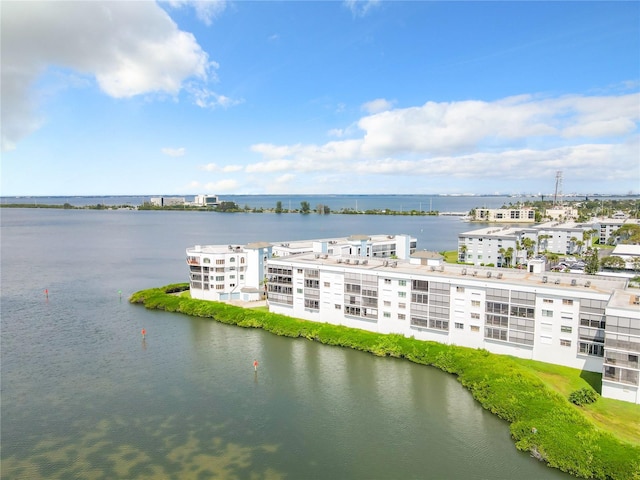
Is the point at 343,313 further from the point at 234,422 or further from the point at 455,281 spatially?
the point at 234,422

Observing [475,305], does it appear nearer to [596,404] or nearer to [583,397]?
[583,397]

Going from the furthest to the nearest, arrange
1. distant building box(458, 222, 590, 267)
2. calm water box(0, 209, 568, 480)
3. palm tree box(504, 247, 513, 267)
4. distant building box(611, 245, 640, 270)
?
distant building box(458, 222, 590, 267)
palm tree box(504, 247, 513, 267)
distant building box(611, 245, 640, 270)
calm water box(0, 209, 568, 480)

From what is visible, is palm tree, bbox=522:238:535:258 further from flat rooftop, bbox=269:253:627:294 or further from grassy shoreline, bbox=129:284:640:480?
grassy shoreline, bbox=129:284:640:480

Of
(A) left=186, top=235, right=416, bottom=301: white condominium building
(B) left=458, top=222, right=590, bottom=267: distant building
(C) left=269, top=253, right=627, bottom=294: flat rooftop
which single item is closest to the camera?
(C) left=269, top=253, right=627, bottom=294: flat rooftop

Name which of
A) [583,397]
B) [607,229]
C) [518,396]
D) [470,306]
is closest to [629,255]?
[607,229]

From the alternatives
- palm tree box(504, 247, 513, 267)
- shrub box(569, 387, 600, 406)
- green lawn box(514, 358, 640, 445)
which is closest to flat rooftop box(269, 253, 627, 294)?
green lawn box(514, 358, 640, 445)

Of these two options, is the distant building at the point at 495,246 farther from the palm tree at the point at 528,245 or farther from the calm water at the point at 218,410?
the calm water at the point at 218,410
